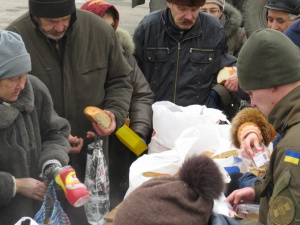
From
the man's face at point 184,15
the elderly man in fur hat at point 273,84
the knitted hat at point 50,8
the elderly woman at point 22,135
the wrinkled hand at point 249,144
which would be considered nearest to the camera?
the elderly man in fur hat at point 273,84

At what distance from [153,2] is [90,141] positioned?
11.6 feet

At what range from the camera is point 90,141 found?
3.49 m

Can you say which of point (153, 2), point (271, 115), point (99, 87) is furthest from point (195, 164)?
point (153, 2)

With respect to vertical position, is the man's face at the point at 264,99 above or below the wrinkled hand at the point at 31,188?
above

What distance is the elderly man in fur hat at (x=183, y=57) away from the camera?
158 inches

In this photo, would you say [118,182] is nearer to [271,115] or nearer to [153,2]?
[271,115]

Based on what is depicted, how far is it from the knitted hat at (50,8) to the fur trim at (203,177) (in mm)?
1679

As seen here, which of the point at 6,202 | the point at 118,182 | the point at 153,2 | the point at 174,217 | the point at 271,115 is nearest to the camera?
the point at 174,217

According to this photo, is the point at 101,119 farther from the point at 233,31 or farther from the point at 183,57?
the point at 233,31

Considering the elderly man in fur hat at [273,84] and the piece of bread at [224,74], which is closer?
the elderly man in fur hat at [273,84]

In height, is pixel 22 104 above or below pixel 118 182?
above

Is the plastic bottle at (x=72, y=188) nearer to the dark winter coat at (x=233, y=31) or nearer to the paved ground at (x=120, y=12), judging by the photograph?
the dark winter coat at (x=233, y=31)

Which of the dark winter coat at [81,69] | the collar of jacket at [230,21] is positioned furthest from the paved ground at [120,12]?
the dark winter coat at [81,69]

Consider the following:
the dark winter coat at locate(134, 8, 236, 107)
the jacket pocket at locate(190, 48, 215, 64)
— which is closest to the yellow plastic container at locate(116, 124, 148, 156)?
the dark winter coat at locate(134, 8, 236, 107)
